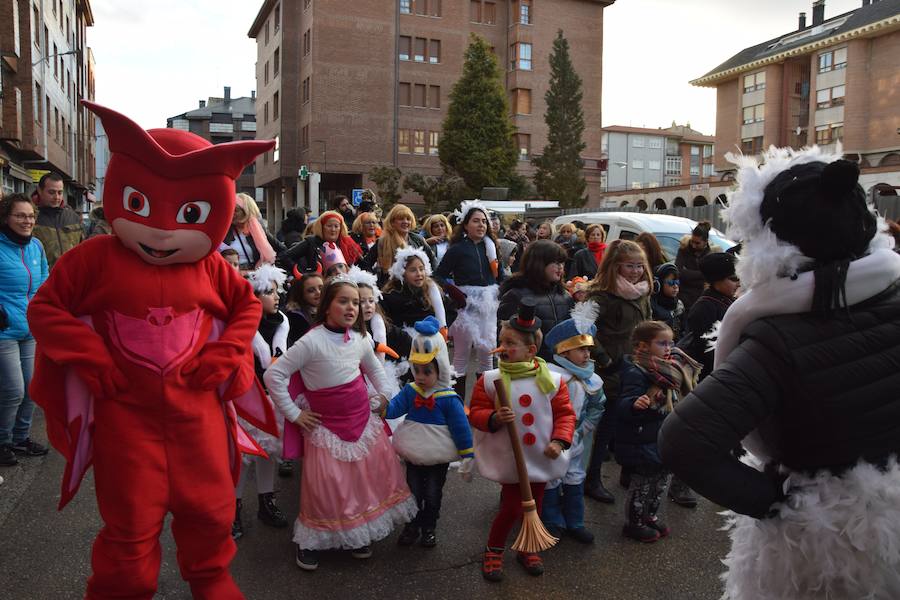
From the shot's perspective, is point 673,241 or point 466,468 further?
point 673,241

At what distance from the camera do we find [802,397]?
73.7 inches

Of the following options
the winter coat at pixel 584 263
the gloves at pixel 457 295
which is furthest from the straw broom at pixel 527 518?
the winter coat at pixel 584 263

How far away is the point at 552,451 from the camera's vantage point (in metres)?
3.92

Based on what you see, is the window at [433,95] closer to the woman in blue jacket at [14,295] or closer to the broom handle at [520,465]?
the woman in blue jacket at [14,295]

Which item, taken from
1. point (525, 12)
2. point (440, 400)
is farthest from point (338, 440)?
point (525, 12)

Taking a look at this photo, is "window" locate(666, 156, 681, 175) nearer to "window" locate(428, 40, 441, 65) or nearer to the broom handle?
"window" locate(428, 40, 441, 65)

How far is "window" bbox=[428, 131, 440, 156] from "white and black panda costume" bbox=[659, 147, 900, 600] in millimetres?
46689

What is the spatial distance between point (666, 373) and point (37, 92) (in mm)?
29086

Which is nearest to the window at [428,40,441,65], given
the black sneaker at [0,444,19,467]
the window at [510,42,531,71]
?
the window at [510,42,531,71]

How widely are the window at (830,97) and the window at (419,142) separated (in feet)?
88.6

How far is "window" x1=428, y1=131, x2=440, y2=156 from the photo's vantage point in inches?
1880

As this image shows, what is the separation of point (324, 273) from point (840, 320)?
5.48 metres

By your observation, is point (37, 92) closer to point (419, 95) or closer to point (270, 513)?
point (419, 95)

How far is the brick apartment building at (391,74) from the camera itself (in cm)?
4522
